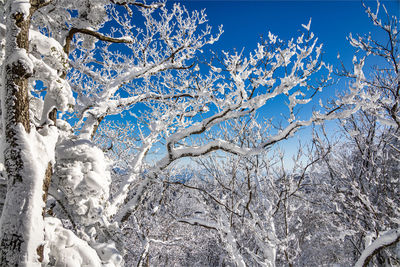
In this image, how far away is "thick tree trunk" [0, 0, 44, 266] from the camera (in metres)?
1.50

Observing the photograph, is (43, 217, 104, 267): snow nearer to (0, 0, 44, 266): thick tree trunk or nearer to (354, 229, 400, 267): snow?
(0, 0, 44, 266): thick tree trunk

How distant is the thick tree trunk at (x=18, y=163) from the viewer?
1499 mm

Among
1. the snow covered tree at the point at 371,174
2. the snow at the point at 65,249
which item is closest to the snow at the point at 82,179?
the snow at the point at 65,249

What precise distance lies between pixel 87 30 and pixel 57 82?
1.35 m

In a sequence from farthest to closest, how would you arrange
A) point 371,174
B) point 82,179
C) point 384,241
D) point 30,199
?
point 371,174
point 384,241
point 82,179
point 30,199

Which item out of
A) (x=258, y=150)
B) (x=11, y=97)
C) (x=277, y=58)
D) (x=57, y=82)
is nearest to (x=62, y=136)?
(x=57, y=82)

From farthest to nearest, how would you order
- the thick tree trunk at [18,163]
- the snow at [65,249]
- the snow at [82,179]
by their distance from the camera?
the snow at [82,179]
the snow at [65,249]
the thick tree trunk at [18,163]

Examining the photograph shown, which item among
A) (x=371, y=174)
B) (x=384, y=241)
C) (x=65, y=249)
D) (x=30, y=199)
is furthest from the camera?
(x=371, y=174)

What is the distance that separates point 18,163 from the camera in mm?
1635

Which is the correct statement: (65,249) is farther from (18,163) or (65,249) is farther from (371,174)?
(371,174)

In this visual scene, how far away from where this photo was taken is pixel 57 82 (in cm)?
217

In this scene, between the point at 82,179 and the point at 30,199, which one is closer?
the point at 30,199

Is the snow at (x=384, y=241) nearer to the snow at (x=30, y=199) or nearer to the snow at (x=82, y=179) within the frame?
the snow at (x=82, y=179)

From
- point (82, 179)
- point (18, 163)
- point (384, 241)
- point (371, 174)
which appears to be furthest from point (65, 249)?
point (371, 174)
